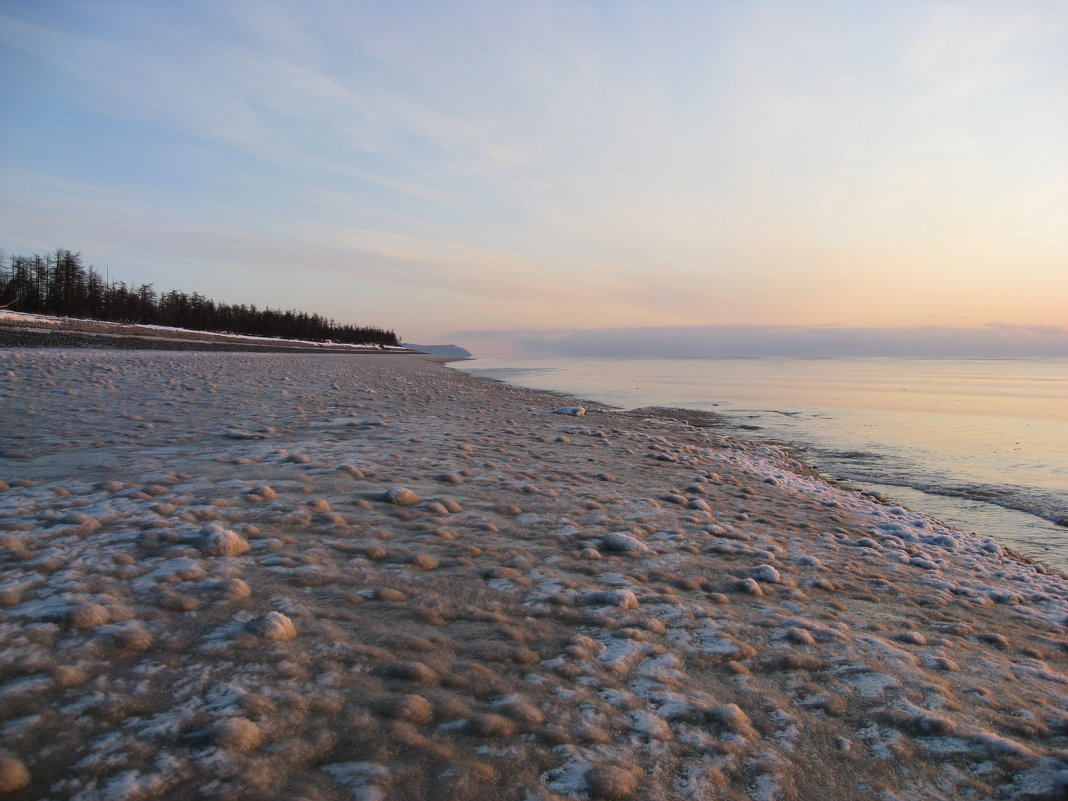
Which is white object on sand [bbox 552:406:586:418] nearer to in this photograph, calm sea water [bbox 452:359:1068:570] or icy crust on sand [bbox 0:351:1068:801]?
calm sea water [bbox 452:359:1068:570]

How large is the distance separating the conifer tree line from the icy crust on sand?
61.9 metres

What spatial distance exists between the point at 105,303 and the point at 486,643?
8876cm

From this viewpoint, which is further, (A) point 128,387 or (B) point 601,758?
(A) point 128,387

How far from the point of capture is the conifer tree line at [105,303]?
65.8m

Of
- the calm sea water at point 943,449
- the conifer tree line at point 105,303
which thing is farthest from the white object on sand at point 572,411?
the conifer tree line at point 105,303

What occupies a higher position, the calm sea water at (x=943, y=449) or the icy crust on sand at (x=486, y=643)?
the icy crust on sand at (x=486, y=643)

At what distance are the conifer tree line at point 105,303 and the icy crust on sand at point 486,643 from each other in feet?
203

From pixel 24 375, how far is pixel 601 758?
50.9ft

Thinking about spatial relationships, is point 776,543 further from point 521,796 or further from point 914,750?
point 521,796

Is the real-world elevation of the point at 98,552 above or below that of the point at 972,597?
above

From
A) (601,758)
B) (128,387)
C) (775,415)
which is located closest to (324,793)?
(601,758)

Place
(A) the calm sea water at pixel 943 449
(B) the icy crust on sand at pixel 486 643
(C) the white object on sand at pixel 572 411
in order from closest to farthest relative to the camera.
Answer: (B) the icy crust on sand at pixel 486 643, (A) the calm sea water at pixel 943 449, (C) the white object on sand at pixel 572 411

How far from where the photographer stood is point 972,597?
406 centimetres

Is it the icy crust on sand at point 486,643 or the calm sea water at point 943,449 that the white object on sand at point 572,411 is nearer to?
the calm sea water at point 943,449
